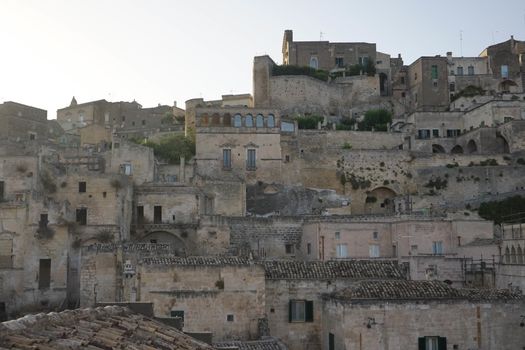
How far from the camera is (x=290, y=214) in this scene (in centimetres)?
5069

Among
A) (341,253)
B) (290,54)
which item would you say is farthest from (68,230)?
(290,54)

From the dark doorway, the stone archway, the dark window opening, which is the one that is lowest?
the dark doorway

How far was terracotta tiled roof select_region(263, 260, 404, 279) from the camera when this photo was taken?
92.0 ft

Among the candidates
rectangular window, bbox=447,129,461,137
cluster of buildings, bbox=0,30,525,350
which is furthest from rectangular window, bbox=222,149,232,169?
rectangular window, bbox=447,129,461,137

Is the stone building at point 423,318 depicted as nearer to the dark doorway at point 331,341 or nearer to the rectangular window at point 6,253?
the dark doorway at point 331,341

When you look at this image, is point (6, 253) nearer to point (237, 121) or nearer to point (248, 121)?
point (237, 121)

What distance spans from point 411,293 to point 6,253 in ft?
83.5

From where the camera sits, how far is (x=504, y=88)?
245 ft

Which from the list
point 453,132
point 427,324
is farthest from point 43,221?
point 453,132

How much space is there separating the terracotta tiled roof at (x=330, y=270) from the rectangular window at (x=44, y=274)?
677 inches

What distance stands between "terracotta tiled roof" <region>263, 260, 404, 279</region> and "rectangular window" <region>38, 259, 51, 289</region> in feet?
56.4

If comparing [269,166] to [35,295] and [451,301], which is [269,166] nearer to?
[35,295]

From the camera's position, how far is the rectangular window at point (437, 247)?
124ft

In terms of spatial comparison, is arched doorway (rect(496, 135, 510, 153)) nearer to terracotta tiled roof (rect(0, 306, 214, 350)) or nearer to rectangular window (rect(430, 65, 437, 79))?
rectangular window (rect(430, 65, 437, 79))
